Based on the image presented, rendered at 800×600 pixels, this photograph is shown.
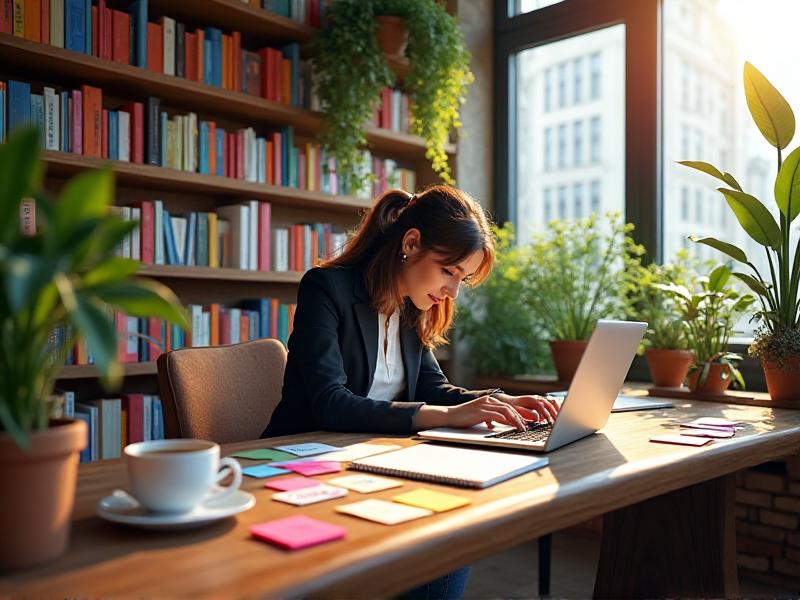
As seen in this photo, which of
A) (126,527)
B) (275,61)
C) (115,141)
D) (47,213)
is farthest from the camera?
(275,61)

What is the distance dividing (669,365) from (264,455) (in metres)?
1.70

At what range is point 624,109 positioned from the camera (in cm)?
346

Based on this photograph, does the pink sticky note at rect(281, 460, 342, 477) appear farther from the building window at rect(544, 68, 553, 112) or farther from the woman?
the building window at rect(544, 68, 553, 112)

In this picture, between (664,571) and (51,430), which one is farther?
(664,571)

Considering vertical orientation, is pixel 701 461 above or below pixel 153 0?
below

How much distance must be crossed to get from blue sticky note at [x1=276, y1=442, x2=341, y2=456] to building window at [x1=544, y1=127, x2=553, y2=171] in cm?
272

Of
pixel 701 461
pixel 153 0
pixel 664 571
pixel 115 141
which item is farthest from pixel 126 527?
pixel 153 0

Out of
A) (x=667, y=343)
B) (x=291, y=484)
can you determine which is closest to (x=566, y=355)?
(x=667, y=343)

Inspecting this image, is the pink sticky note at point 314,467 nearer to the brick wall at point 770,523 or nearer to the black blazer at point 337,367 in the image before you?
the black blazer at point 337,367

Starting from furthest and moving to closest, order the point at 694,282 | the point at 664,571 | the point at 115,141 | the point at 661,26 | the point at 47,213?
the point at 661,26 < the point at 694,282 < the point at 115,141 < the point at 664,571 < the point at 47,213

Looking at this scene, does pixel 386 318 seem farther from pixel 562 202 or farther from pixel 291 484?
pixel 562 202

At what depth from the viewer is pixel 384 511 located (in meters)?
0.93

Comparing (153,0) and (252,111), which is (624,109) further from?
(153,0)

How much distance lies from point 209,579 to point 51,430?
0.69 ft
